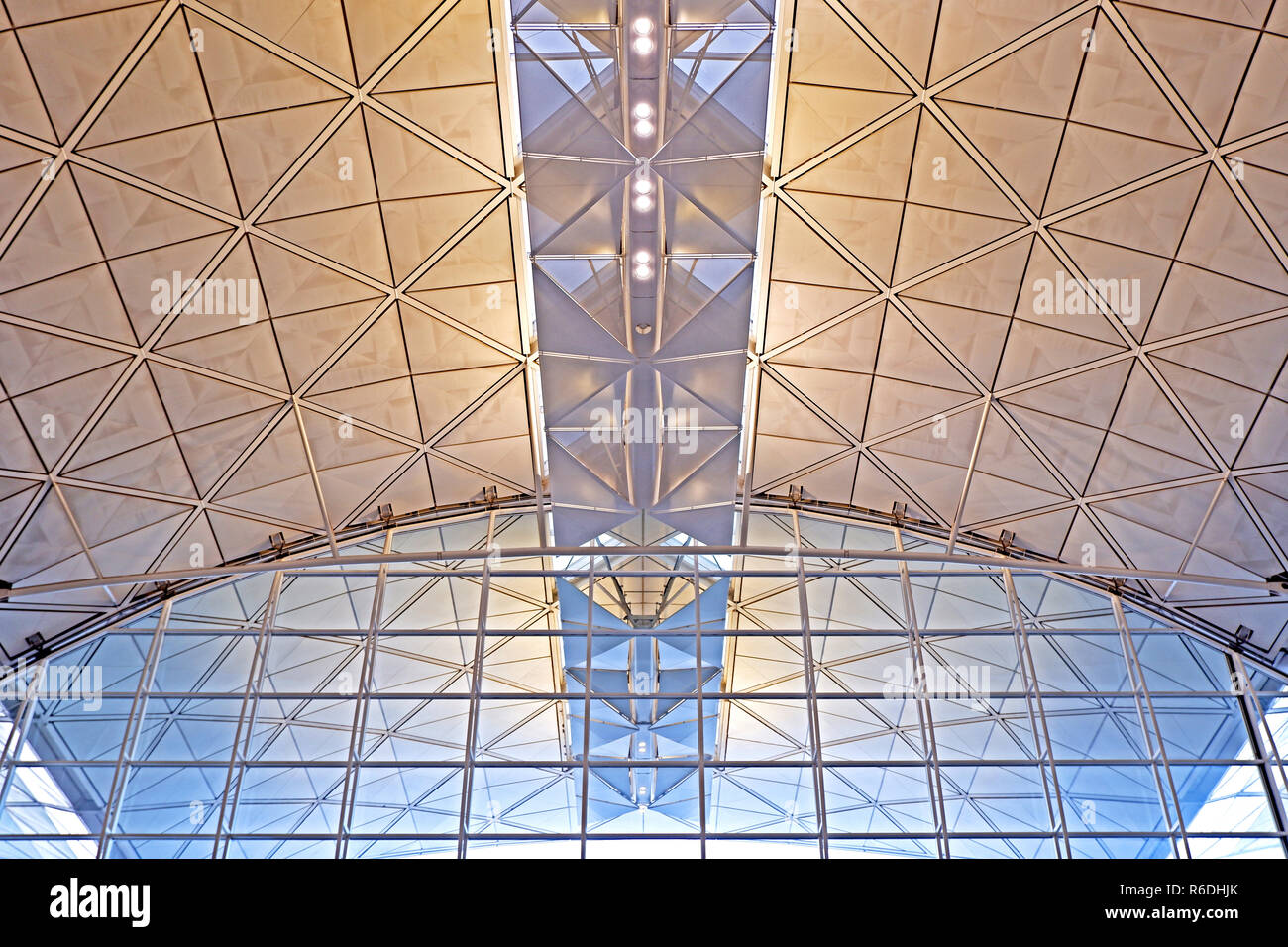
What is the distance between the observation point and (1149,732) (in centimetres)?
2841

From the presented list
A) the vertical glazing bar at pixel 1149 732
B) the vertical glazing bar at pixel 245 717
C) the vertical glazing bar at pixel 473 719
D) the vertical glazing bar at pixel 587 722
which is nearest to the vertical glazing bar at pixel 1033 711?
the vertical glazing bar at pixel 1149 732

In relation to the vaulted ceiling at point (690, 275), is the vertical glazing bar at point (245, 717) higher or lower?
lower

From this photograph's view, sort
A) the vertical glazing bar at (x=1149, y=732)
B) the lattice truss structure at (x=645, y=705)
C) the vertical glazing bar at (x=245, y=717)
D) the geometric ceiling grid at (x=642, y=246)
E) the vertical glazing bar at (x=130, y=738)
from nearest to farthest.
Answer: the geometric ceiling grid at (x=642, y=246)
the vertical glazing bar at (x=245, y=717)
the vertical glazing bar at (x=130, y=738)
the vertical glazing bar at (x=1149, y=732)
the lattice truss structure at (x=645, y=705)

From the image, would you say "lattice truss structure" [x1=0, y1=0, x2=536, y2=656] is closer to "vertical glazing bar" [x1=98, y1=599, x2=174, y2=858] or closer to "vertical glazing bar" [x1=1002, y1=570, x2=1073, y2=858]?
"vertical glazing bar" [x1=98, y1=599, x2=174, y2=858]

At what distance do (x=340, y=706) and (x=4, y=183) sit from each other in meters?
18.0

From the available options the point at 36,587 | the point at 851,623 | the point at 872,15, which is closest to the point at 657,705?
the point at 851,623

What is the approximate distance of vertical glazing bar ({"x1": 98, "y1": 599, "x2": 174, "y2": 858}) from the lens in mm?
24688

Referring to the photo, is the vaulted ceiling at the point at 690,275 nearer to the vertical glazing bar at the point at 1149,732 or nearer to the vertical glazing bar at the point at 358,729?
the vertical glazing bar at the point at 1149,732

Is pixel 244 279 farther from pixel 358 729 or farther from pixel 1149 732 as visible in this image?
pixel 1149 732

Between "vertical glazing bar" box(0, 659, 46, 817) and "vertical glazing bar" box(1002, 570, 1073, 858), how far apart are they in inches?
1006

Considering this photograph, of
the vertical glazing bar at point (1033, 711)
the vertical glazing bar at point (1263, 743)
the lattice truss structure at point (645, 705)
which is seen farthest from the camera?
the lattice truss structure at point (645, 705)

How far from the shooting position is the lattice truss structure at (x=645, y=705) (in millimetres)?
27484

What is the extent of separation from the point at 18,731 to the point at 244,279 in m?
13.5

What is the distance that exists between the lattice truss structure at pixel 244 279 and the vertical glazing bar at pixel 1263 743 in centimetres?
2100
